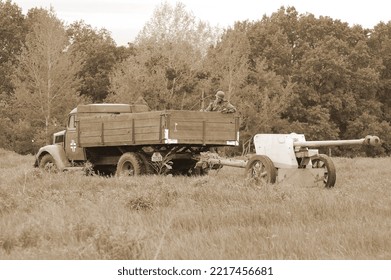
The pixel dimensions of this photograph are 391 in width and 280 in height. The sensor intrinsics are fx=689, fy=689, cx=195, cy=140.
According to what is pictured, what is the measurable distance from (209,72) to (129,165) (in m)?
30.7

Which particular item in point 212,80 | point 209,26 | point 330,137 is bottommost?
point 330,137

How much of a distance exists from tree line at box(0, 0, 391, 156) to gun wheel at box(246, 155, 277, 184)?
2477 centimetres

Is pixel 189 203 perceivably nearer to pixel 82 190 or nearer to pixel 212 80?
pixel 82 190

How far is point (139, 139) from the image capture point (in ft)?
55.0

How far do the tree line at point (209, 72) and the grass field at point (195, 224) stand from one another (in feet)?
93.8

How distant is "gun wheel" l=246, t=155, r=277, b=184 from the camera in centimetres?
1416

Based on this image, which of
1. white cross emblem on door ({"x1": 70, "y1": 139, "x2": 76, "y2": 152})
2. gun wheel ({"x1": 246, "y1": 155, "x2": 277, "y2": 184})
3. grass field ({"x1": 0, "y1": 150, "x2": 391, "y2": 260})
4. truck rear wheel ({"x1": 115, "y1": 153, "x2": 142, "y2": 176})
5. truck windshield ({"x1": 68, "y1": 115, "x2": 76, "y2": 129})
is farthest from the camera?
truck windshield ({"x1": 68, "y1": 115, "x2": 76, "y2": 129})

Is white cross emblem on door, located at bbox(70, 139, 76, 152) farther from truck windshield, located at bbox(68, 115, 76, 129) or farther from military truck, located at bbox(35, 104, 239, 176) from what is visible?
truck windshield, located at bbox(68, 115, 76, 129)

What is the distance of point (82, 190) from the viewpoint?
12172 millimetres

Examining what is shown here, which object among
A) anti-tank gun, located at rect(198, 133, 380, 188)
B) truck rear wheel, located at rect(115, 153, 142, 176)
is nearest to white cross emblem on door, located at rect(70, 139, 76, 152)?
truck rear wheel, located at rect(115, 153, 142, 176)

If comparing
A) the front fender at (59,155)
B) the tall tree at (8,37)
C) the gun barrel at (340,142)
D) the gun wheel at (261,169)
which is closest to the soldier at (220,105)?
the gun wheel at (261,169)

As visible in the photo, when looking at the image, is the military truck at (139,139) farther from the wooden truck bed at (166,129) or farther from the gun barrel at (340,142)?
the gun barrel at (340,142)
